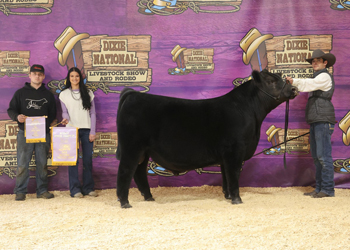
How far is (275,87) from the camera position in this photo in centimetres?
379

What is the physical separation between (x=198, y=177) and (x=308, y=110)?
1665 mm

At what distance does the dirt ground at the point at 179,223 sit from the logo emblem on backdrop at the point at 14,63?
66.1 inches

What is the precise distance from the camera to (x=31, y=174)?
15.1 feet

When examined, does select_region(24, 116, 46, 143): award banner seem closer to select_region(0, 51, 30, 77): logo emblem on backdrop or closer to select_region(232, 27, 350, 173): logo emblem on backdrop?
select_region(0, 51, 30, 77): logo emblem on backdrop

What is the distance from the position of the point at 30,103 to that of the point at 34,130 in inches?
14.5

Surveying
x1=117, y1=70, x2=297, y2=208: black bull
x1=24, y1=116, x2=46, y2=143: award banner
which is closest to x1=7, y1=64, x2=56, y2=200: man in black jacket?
x1=24, y1=116, x2=46, y2=143: award banner

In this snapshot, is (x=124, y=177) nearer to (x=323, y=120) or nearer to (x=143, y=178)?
(x=143, y=178)

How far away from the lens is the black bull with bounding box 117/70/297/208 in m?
3.61

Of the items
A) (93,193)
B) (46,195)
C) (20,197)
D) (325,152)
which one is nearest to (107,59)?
(93,193)

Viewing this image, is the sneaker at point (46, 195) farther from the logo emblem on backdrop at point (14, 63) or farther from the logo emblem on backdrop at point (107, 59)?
the logo emblem on backdrop at point (14, 63)

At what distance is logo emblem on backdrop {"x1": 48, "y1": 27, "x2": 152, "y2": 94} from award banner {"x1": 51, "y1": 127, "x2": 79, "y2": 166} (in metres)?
0.70

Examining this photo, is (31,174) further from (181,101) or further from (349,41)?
(349,41)

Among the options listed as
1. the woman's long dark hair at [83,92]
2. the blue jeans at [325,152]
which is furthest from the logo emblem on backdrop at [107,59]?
the blue jeans at [325,152]

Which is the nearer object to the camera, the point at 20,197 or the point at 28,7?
the point at 20,197
